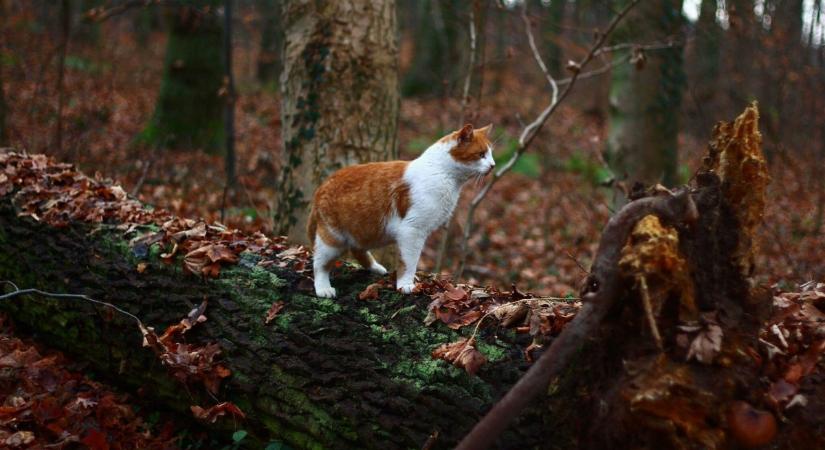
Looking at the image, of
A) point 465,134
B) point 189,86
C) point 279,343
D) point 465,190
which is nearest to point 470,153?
point 465,134

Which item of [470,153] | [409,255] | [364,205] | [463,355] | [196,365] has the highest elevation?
[470,153]

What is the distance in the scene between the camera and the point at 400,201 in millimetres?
4004

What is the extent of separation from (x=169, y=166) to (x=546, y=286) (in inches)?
254

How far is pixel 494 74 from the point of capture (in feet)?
77.5

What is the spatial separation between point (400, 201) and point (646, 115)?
5499 mm

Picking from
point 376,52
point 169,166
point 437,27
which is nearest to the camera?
point 376,52

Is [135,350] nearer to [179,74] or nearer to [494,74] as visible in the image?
[179,74]

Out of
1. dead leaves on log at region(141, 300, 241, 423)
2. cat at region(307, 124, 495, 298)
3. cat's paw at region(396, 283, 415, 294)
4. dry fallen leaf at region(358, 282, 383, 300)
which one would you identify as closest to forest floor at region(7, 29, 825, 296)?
cat at region(307, 124, 495, 298)

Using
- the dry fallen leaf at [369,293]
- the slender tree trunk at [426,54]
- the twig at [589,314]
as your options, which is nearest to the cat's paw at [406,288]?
the dry fallen leaf at [369,293]

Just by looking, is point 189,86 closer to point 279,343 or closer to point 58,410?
point 58,410

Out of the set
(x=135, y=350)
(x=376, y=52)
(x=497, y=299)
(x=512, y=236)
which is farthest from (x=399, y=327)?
(x=512, y=236)

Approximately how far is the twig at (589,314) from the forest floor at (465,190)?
1.05m

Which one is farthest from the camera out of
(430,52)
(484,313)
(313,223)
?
(430,52)

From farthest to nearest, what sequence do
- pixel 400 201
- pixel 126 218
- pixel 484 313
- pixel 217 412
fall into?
pixel 126 218
pixel 400 201
pixel 217 412
pixel 484 313
